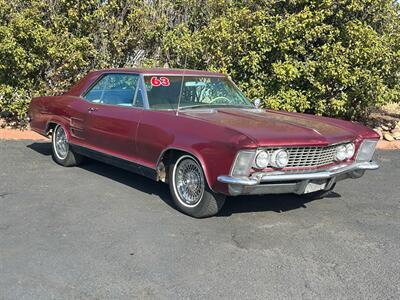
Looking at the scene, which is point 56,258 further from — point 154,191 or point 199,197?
point 154,191

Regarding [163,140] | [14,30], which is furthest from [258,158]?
[14,30]

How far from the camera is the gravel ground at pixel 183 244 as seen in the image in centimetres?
359

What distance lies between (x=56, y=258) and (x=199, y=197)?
156cm

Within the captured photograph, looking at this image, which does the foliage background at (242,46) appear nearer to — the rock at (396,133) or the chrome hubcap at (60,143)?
the rock at (396,133)

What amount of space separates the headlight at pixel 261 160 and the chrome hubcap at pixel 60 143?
347 centimetres

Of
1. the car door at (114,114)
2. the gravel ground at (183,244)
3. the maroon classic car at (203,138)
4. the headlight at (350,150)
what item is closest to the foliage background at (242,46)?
the maroon classic car at (203,138)

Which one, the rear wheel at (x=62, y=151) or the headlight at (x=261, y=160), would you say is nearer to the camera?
the headlight at (x=261, y=160)

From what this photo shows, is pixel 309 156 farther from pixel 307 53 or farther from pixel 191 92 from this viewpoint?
pixel 307 53

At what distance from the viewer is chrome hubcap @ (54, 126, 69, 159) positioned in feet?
23.7

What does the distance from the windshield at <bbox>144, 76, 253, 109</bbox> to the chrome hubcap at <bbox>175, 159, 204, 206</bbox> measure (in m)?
0.83

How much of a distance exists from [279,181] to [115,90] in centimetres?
266

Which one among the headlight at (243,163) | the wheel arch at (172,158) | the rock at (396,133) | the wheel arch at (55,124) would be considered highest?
the headlight at (243,163)

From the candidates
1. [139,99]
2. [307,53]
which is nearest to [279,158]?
[139,99]

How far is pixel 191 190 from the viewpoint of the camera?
16.9 feet
